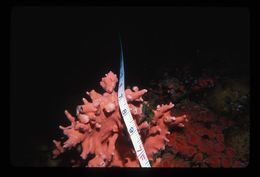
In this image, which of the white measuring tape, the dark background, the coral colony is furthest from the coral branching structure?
the dark background

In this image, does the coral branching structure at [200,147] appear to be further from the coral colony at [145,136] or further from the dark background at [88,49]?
the dark background at [88,49]

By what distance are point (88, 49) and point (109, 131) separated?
1.90 m

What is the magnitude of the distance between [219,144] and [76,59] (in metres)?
2.46

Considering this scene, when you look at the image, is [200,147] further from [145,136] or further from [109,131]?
[109,131]

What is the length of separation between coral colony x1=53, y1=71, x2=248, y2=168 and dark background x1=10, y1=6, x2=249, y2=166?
855 millimetres

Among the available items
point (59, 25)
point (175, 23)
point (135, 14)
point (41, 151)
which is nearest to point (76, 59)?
point (59, 25)

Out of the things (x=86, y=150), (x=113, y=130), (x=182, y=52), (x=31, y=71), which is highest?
(x=182, y=52)

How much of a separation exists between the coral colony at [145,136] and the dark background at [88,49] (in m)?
0.86

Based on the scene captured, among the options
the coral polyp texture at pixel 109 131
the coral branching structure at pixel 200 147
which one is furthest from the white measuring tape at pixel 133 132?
the coral branching structure at pixel 200 147

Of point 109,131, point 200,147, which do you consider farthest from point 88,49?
point 200,147

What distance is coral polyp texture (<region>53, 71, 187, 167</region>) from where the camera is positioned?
4.68 feet

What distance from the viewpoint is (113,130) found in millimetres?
1526

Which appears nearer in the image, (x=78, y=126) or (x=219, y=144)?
(x=78, y=126)

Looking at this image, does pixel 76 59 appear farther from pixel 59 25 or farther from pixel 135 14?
pixel 135 14
